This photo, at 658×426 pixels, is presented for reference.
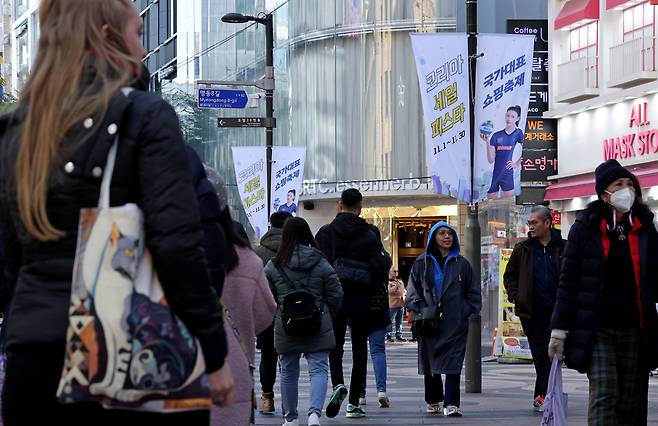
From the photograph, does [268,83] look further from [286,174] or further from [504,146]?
[504,146]

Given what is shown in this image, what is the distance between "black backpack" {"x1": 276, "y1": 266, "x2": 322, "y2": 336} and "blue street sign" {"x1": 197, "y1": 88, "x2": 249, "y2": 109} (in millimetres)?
18433

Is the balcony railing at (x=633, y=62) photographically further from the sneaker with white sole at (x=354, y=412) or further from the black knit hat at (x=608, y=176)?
the black knit hat at (x=608, y=176)

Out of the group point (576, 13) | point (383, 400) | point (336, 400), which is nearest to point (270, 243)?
point (336, 400)

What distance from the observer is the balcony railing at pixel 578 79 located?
31.3 meters

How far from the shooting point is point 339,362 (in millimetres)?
12844

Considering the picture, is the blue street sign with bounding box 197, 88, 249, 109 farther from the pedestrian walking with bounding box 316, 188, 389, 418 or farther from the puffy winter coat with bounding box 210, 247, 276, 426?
the puffy winter coat with bounding box 210, 247, 276, 426

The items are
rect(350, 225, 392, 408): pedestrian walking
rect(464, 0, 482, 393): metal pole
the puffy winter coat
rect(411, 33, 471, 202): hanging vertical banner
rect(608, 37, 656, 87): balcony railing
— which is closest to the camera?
the puffy winter coat

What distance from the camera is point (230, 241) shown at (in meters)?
5.71

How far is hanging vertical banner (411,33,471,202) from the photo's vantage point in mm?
15336

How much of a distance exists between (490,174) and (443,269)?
278cm

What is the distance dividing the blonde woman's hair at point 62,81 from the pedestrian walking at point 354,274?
9.16 meters

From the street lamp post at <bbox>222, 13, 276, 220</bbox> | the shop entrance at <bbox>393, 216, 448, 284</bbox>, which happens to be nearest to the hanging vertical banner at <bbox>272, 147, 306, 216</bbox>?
the street lamp post at <bbox>222, 13, 276, 220</bbox>

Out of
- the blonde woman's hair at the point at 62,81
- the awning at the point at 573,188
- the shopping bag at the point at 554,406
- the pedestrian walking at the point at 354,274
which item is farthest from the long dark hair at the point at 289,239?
the awning at the point at 573,188

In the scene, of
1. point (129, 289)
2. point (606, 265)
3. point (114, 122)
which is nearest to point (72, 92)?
point (114, 122)
